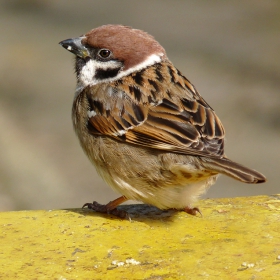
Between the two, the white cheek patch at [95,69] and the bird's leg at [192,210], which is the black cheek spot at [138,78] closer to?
the white cheek patch at [95,69]

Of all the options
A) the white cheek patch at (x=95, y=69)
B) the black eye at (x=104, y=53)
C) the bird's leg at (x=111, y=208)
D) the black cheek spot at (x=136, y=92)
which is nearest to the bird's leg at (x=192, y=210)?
the bird's leg at (x=111, y=208)

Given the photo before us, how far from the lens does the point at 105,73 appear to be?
13.1ft

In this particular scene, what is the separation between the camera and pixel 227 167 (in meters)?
3.14

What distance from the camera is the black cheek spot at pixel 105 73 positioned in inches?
158

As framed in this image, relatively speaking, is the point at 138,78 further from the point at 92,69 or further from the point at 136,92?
the point at 92,69

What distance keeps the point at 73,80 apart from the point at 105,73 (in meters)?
4.36

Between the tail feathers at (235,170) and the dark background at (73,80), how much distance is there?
11.5 ft

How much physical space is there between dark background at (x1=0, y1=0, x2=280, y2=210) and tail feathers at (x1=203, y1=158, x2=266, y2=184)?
3506mm

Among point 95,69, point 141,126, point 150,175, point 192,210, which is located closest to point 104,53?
point 95,69

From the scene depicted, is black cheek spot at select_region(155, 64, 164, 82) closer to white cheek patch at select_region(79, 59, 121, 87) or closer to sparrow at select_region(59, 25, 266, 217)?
sparrow at select_region(59, 25, 266, 217)

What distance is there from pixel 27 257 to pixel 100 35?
1.62m

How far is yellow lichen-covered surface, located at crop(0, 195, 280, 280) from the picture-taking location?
2.76 m

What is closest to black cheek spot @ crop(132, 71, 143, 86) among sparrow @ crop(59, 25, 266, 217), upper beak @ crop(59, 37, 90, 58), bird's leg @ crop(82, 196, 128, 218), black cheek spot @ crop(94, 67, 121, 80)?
sparrow @ crop(59, 25, 266, 217)

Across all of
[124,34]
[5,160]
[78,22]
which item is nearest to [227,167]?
[124,34]
